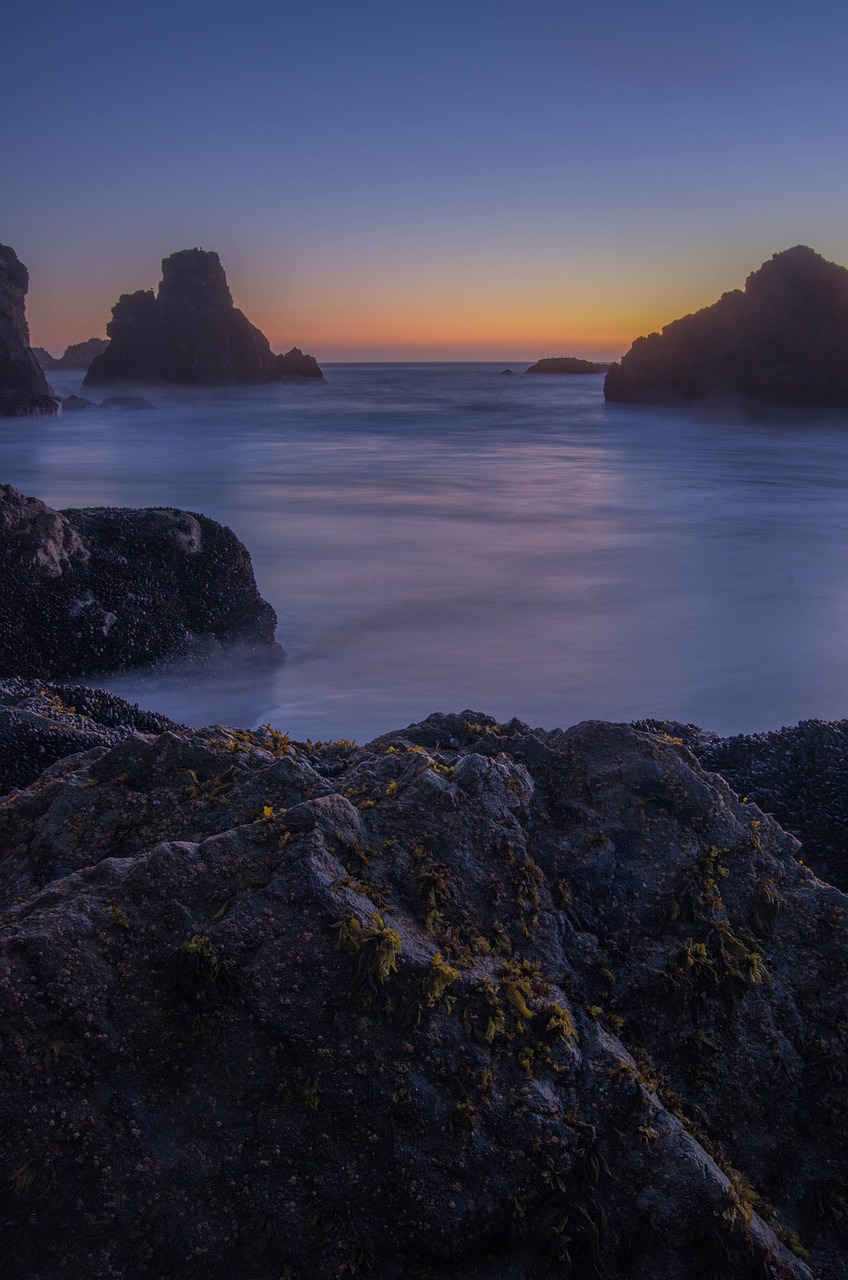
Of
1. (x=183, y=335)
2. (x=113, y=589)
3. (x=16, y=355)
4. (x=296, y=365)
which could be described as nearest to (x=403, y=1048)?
(x=113, y=589)

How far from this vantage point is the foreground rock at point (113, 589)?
264 inches

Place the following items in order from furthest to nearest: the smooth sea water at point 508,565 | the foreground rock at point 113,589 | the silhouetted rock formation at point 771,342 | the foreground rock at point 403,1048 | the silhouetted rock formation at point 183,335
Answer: the silhouetted rock formation at point 183,335 → the silhouetted rock formation at point 771,342 → the smooth sea water at point 508,565 → the foreground rock at point 113,589 → the foreground rock at point 403,1048

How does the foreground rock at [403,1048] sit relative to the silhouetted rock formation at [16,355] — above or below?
below

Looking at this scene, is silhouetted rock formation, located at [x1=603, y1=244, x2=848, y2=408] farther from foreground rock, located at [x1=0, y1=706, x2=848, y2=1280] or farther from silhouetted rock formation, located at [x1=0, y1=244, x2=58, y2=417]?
foreground rock, located at [x1=0, y1=706, x2=848, y2=1280]

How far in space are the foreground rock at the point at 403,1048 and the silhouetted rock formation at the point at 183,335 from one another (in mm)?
78097

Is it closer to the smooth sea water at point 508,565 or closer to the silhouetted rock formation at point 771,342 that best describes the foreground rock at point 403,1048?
the smooth sea water at point 508,565

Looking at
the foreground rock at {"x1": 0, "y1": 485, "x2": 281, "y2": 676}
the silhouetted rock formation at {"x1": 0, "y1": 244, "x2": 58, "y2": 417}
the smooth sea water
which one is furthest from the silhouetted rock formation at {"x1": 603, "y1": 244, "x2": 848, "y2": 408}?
the foreground rock at {"x1": 0, "y1": 485, "x2": 281, "y2": 676}

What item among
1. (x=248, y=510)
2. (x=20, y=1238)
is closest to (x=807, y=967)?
(x=20, y=1238)

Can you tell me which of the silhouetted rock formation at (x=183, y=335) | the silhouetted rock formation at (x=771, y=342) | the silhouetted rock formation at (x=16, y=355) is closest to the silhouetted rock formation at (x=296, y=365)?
the silhouetted rock formation at (x=183, y=335)

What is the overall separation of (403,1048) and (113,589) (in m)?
6.07

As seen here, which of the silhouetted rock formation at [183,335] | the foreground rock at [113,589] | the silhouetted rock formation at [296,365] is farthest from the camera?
the silhouetted rock formation at [296,365]

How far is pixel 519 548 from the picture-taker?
15.6m

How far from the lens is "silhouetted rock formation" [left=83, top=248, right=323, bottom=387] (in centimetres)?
7381

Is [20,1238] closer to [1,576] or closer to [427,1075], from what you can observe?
[427,1075]
